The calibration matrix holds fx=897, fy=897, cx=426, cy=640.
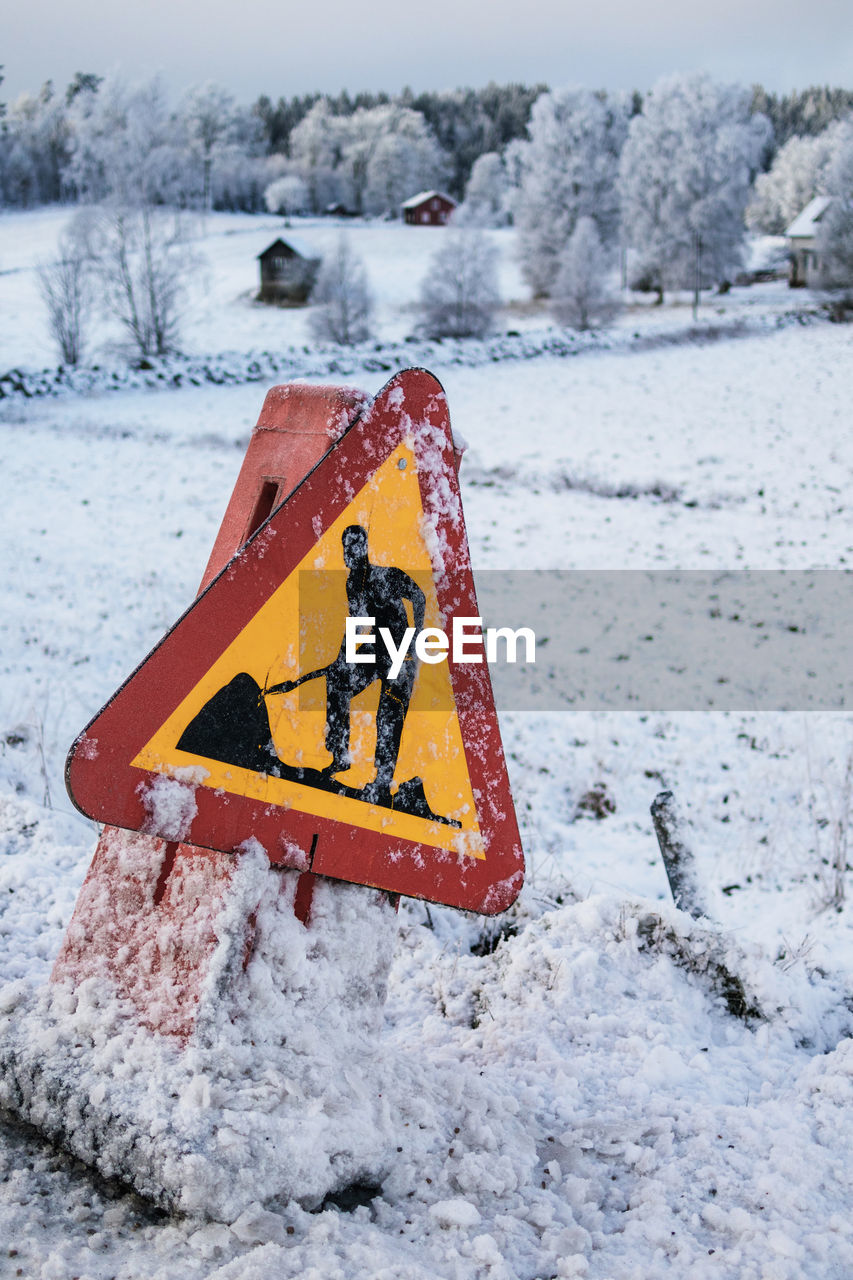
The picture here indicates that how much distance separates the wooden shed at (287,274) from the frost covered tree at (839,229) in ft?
78.1

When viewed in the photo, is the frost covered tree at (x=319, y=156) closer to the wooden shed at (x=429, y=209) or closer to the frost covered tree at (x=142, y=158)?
the wooden shed at (x=429, y=209)

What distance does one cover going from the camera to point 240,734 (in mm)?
1559

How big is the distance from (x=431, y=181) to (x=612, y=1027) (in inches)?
3717

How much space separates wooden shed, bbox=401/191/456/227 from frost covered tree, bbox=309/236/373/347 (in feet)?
138

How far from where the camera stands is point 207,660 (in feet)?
5.11

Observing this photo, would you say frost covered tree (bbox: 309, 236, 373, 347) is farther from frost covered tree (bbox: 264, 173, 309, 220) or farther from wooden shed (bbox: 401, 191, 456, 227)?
frost covered tree (bbox: 264, 173, 309, 220)

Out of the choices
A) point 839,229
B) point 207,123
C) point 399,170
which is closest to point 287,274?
point 839,229

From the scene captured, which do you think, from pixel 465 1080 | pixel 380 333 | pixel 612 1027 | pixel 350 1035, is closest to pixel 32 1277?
pixel 350 1035

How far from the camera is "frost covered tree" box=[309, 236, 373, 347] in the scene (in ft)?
111

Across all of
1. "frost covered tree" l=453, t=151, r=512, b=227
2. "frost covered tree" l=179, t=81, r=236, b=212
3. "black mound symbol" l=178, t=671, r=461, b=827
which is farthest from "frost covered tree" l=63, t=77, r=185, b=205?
"frost covered tree" l=453, t=151, r=512, b=227

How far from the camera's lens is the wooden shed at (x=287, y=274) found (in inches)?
1758

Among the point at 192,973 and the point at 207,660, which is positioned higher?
the point at 207,660

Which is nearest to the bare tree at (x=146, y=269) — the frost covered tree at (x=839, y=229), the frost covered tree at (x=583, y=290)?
the frost covered tree at (x=583, y=290)

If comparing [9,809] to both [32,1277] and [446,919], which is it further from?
[32,1277]
